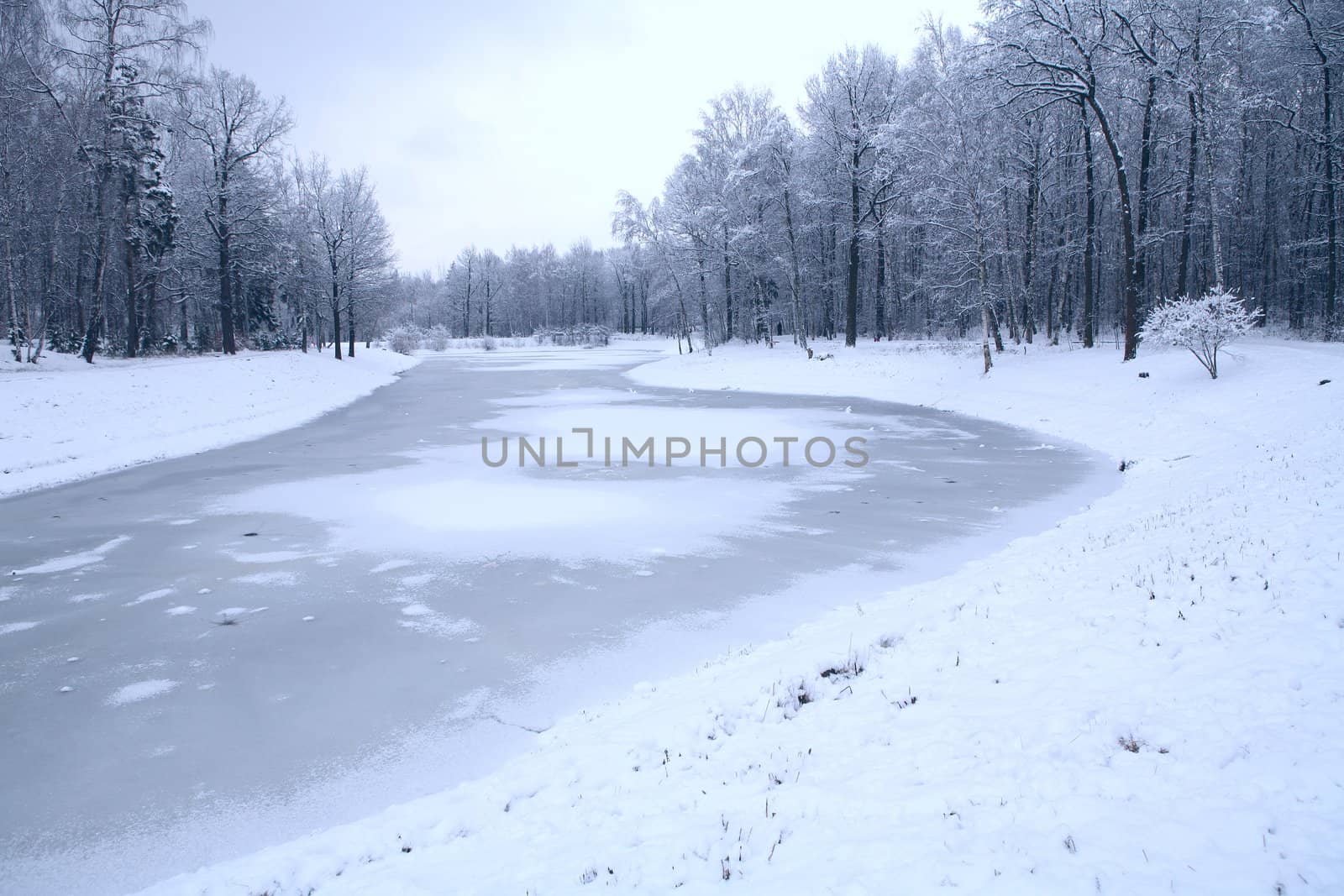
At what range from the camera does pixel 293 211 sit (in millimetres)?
43656

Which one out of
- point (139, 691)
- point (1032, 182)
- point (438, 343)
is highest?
point (1032, 182)

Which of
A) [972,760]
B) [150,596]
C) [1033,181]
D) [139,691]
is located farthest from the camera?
[1033,181]

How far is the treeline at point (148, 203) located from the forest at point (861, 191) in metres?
0.15

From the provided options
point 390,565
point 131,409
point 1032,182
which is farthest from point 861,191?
point 390,565

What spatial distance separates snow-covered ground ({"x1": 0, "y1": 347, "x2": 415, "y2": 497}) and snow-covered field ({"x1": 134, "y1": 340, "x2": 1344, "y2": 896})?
1392 cm

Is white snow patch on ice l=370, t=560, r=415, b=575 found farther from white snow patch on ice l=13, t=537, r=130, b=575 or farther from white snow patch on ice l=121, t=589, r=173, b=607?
white snow patch on ice l=13, t=537, r=130, b=575

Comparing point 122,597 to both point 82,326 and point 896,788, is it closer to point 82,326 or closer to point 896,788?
point 896,788

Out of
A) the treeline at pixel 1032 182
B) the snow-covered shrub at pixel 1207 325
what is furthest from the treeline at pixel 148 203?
the snow-covered shrub at pixel 1207 325

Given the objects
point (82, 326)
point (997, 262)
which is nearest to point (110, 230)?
point (82, 326)

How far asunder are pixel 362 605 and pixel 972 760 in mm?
5906

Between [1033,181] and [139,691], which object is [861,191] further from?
[139,691]

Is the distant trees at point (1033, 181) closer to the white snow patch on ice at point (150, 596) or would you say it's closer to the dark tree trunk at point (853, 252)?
the dark tree trunk at point (853, 252)

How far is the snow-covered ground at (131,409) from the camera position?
15.1m

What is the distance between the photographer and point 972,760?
3.89 metres
